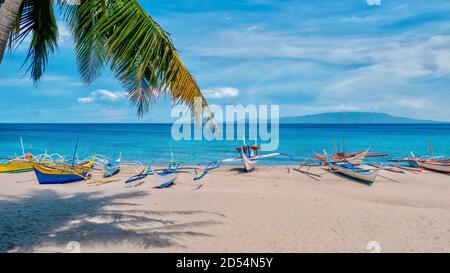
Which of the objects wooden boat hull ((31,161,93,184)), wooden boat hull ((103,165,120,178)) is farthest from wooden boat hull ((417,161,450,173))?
wooden boat hull ((31,161,93,184))

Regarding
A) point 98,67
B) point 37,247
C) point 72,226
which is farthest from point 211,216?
point 98,67

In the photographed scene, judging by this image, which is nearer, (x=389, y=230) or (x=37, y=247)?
(x=37, y=247)

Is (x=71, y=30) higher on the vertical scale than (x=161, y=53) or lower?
higher

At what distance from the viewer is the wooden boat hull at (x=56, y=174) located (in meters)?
12.3

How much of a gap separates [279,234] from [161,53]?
14.3 feet

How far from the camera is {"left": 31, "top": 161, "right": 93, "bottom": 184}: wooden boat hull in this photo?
1229 cm

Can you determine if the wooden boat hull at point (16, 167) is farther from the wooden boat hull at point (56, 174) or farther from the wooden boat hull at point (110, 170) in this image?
the wooden boat hull at point (56, 174)

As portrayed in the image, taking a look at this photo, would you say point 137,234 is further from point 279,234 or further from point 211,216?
point 279,234

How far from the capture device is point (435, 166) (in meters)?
17.4

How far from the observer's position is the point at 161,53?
15.3 feet

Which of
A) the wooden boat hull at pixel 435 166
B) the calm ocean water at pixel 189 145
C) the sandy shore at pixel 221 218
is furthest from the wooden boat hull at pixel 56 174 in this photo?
the wooden boat hull at pixel 435 166

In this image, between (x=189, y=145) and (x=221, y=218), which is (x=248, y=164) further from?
(x=189, y=145)

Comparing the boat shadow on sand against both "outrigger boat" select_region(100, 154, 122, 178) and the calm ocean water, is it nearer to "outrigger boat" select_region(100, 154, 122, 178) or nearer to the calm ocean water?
"outrigger boat" select_region(100, 154, 122, 178)

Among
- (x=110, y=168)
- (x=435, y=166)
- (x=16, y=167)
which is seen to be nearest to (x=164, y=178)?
(x=110, y=168)
